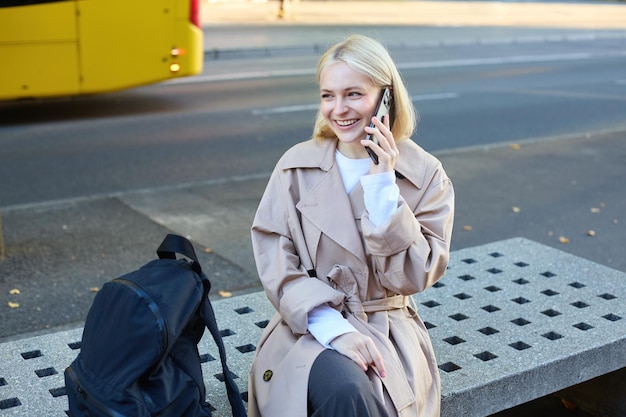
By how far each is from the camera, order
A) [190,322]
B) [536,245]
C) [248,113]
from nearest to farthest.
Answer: [190,322], [536,245], [248,113]

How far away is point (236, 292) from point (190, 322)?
2879mm

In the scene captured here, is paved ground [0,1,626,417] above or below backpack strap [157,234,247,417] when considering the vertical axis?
below

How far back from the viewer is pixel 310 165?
137 inches

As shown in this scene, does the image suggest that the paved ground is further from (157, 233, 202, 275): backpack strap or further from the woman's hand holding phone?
(157, 233, 202, 275): backpack strap

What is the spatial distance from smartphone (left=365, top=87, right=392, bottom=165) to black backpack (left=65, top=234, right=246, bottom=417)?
765 millimetres

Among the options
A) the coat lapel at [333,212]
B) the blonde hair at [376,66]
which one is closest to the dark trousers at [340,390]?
the coat lapel at [333,212]

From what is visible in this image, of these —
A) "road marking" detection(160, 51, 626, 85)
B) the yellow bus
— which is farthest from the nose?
"road marking" detection(160, 51, 626, 85)

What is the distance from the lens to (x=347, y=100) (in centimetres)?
338

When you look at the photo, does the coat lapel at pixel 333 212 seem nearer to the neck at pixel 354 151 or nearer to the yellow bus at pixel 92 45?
the neck at pixel 354 151

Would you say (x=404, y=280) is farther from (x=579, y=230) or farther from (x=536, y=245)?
(x=579, y=230)

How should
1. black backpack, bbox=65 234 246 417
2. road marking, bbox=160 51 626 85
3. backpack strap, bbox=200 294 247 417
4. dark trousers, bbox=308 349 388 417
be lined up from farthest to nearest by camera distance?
1. road marking, bbox=160 51 626 85
2. backpack strap, bbox=200 294 247 417
3. dark trousers, bbox=308 349 388 417
4. black backpack, bbox=65 234 246 417

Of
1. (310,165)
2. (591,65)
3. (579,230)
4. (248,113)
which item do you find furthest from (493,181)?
(591,65)

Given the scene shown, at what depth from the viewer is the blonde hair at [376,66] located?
3.35 m

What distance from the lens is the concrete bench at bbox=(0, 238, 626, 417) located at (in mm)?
3613
